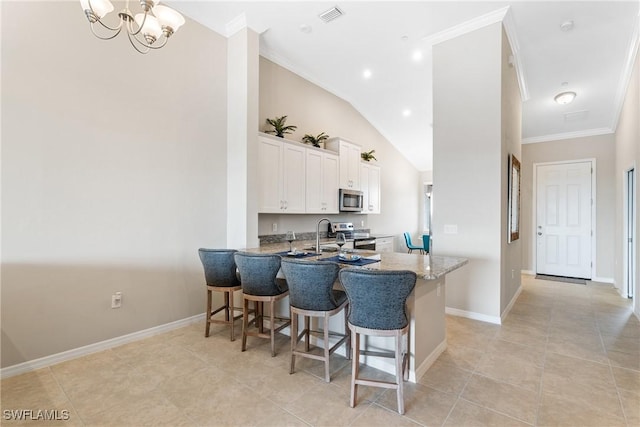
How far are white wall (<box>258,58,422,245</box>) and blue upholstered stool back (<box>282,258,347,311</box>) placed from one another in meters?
2.07

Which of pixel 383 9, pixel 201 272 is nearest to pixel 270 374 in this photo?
pixel 201 272

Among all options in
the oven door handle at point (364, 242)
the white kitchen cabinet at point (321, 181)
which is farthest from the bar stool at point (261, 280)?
the oven door handle at point (364, 242)

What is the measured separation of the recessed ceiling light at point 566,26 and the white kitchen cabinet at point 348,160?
311 centimetres

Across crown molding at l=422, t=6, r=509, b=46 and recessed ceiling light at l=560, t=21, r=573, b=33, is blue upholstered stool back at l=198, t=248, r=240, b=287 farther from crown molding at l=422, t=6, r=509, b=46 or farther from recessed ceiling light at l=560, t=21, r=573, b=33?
recessed ceiling light at l=560, t=21, r=573, b=33

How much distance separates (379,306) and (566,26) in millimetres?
3944

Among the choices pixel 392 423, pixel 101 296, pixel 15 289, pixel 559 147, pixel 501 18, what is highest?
pixel 501 18

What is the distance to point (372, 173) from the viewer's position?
6.12m

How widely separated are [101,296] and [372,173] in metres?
4.88

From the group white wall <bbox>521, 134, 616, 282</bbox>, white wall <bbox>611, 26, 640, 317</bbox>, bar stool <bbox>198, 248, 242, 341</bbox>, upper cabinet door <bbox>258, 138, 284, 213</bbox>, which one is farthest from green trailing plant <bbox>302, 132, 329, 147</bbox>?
white wall <bbox>521, 134, 616, 282</bbox>

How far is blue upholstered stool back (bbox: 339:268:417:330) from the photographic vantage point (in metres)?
1.82

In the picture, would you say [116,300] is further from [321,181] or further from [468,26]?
[468,26]

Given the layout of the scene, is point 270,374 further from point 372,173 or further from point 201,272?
point 372,173

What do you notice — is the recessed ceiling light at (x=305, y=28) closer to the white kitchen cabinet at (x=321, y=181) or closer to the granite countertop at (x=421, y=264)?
the white kitchen cabinet at (x=321, y=181)

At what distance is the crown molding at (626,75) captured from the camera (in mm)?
3376
